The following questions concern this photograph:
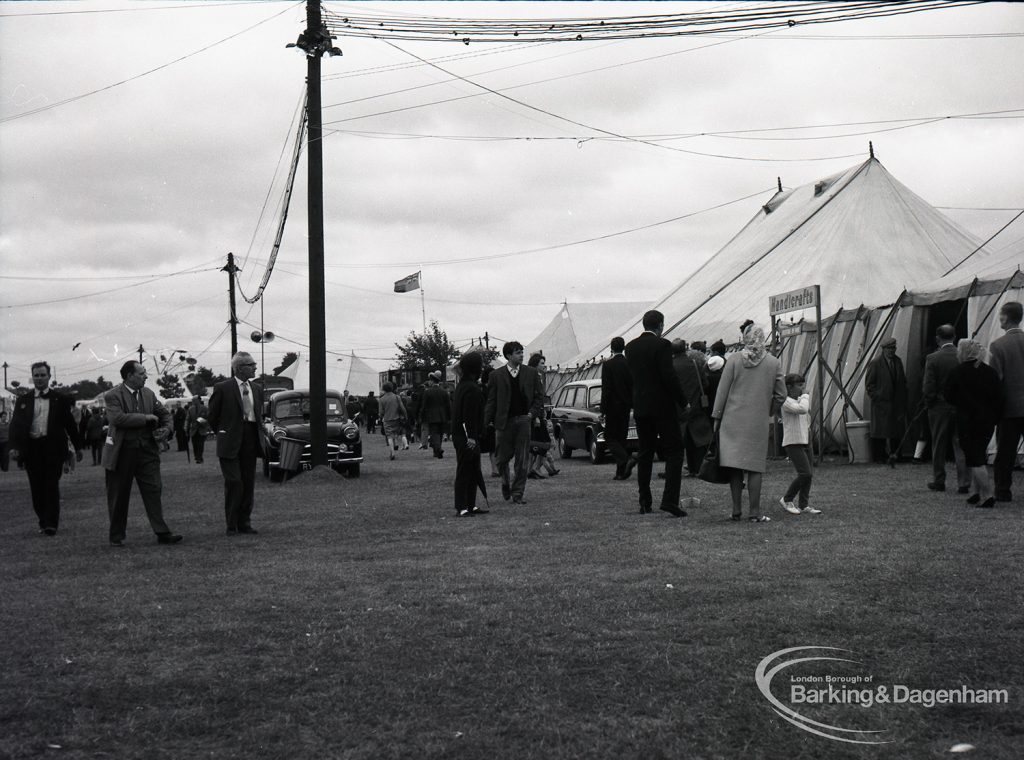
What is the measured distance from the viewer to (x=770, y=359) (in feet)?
32.0

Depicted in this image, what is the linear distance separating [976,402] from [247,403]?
7182 mm

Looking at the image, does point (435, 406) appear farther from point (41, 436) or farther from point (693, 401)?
point (41, 436)

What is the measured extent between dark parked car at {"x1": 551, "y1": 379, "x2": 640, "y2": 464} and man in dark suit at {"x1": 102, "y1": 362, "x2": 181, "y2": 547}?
10.1 m

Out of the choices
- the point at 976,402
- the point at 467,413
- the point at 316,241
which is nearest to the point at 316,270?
the point at 316,241

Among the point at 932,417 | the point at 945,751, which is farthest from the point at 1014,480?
the point at 945,751

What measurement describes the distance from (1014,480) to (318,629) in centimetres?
977

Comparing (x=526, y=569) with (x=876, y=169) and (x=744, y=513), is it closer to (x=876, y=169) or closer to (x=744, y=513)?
(x=744, y=513)

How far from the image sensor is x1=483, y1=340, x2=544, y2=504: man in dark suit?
12.2 meters

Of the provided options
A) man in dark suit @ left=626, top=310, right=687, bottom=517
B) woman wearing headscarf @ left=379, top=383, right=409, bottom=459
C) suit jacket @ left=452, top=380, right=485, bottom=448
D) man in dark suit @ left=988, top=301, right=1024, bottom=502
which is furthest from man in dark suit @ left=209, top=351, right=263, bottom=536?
woman wearing headscarf @ left=379, top=383, right=409, bottom=459

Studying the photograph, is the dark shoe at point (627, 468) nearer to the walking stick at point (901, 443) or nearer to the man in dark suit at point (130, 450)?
the walking stick at point (901, 443)

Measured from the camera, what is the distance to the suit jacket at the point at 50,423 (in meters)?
11.9

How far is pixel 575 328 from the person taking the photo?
49.2m

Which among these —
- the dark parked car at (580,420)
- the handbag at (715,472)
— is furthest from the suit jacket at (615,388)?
the handbag at (715,472)

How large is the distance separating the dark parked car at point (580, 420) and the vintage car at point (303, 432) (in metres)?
4.09
